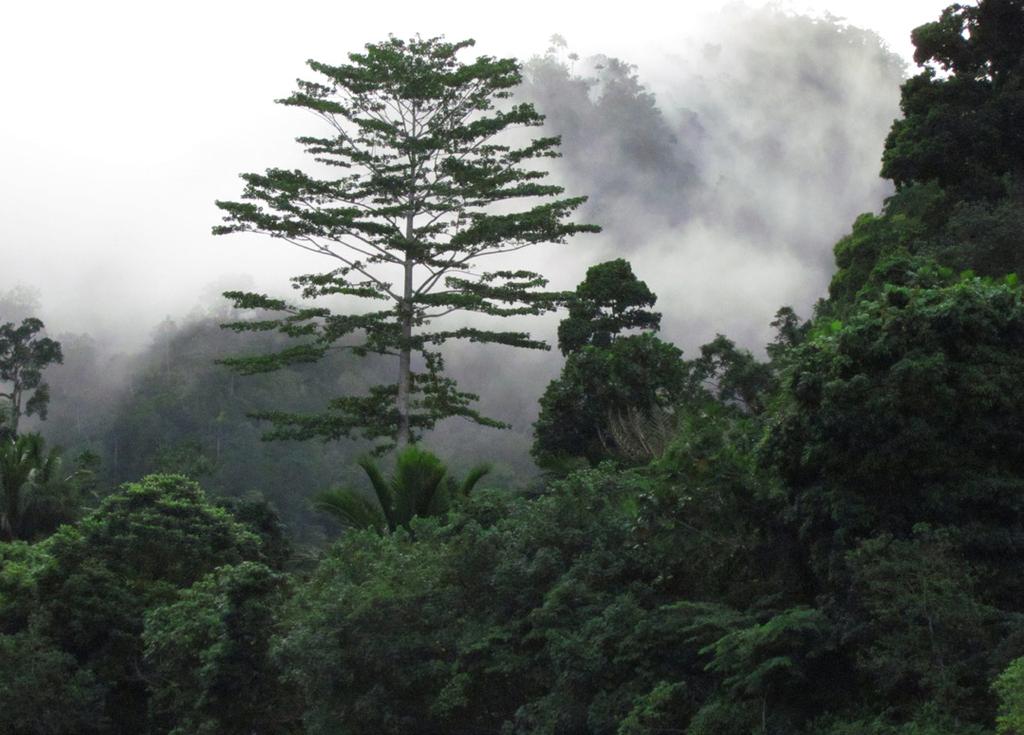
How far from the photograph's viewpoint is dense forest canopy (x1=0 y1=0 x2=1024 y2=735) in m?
10.4

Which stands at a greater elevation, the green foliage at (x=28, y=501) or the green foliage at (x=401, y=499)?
the green foliage at (x=28, y=501)

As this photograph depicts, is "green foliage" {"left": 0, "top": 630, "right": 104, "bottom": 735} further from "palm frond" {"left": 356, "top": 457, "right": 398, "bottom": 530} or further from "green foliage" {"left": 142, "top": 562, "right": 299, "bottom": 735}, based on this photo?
"palm frond" {"left": 356, "top": 457, "right": 398, "bottom": 530}

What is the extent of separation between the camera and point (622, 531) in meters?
13.4

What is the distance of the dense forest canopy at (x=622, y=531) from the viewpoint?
409 inches

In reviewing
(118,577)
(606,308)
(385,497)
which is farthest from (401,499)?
(606,308)

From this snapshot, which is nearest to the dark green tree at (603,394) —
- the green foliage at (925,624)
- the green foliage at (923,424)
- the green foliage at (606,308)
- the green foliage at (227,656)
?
the green foliage at (606,308)

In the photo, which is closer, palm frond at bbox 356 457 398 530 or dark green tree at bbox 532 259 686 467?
palm frond at bbox 356 457 398 530

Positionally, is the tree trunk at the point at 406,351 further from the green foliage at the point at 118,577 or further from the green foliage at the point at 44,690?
the green foliage at the point at 44,690

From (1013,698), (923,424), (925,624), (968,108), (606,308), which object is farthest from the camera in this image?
(606,308)

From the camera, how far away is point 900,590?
967 cm

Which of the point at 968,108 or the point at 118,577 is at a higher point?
the point at 968,108

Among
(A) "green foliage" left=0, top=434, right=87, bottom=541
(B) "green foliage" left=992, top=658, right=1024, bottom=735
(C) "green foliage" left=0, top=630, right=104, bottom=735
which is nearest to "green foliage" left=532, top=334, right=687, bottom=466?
(C) "green foliage" left=0, top=630, right=104, bottom=735

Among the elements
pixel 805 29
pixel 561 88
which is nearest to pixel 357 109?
pixel 561 88

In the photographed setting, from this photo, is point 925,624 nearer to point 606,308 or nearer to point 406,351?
point 406,351
